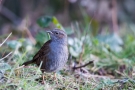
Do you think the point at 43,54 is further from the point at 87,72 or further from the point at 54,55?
the point at 87,72

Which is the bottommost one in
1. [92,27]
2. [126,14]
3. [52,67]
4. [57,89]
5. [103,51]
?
[57,89]

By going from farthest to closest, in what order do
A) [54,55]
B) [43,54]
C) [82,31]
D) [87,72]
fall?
1. [82,31]
2. [87,72]
3. [43,54]
4. [54,55]

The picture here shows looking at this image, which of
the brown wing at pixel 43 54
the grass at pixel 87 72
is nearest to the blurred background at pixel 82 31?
the grass at pixel 87 72

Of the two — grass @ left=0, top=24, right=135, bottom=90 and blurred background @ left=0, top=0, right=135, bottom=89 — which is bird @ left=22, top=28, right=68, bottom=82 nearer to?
grass @ left=0, top=24, right=135, bottom=90

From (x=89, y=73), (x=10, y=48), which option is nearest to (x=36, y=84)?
(x=89, y=73)

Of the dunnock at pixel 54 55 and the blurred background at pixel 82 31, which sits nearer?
the dunnock at pixel 54 55

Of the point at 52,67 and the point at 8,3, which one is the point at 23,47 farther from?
the point at 8,3

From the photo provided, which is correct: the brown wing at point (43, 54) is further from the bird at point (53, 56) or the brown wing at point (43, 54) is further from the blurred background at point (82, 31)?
the blurred background at point (82, 31)

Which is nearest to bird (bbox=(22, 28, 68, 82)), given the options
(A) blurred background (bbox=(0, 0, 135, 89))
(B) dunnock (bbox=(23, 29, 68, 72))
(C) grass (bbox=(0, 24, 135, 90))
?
(B) dunnock (bbox=(23, 29, 68, 72))

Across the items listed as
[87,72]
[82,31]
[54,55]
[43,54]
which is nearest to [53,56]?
[54,55]
